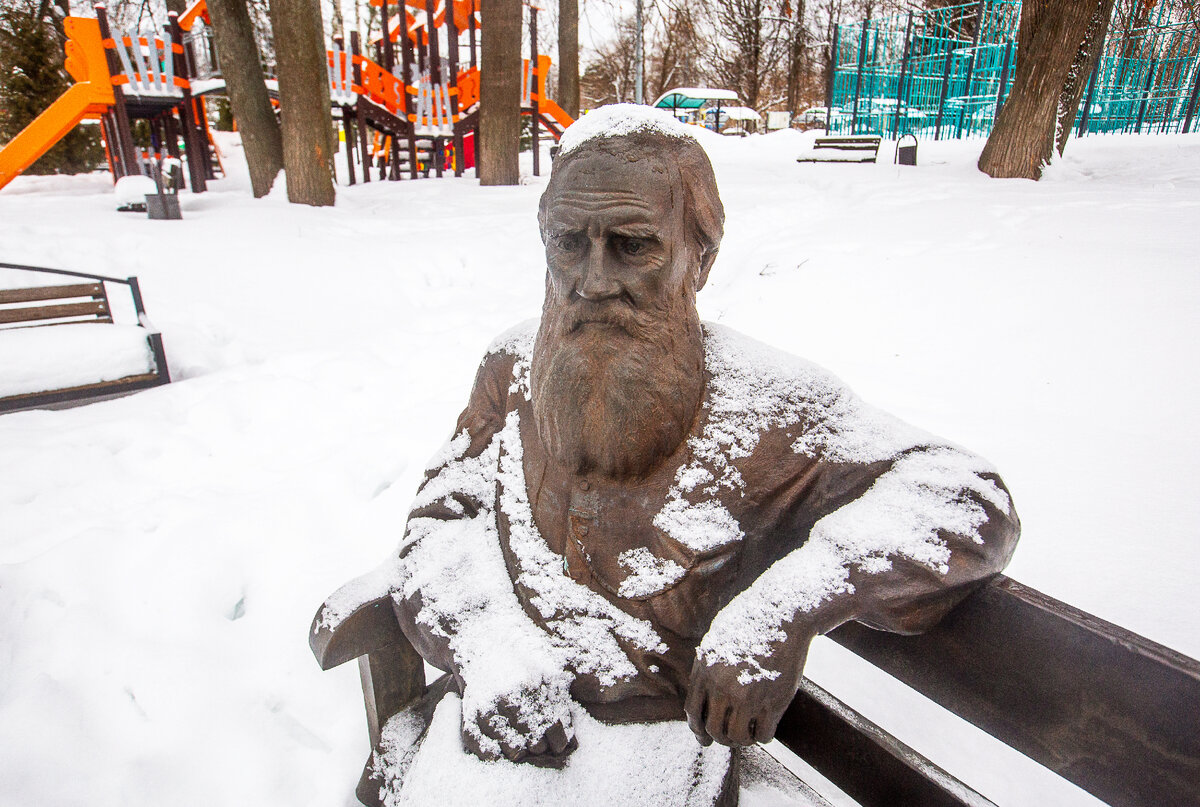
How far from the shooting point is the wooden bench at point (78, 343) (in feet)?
13.9

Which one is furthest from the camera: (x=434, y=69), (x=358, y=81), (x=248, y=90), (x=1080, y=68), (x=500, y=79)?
(x=434, y=69)

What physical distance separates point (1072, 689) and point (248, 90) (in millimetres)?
9948

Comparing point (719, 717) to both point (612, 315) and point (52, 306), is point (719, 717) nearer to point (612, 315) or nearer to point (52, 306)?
point (612, 315)

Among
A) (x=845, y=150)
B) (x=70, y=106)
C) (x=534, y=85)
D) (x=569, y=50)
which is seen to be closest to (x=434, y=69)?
(x=534, y=85)

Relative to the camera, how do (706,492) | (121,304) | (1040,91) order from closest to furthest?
(706,492) < (121,304) < (1040,91)

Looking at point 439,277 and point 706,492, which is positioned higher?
point 706,492

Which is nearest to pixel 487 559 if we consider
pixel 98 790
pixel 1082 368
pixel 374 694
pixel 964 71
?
pixel 374 694

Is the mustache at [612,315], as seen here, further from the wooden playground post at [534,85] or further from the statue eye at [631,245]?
the wooden playground post at [534,85]

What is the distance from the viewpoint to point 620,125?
4.29ft

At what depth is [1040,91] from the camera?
21.9 feet

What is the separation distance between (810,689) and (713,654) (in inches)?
30.8

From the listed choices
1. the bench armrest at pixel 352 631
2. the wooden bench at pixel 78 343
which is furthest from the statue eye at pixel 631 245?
the wooden bench at pixel 78 343

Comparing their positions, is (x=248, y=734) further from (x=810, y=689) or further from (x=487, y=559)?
(x=810, y=689)

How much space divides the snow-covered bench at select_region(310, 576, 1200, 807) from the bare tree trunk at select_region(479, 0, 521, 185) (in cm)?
839
